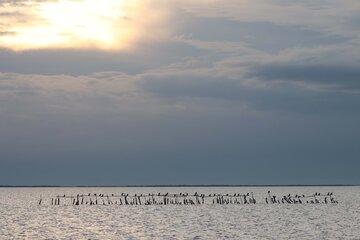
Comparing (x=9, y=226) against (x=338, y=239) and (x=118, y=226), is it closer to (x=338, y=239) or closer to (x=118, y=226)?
(x=118, y=226)

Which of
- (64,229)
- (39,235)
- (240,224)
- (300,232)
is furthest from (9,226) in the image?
(300,232)

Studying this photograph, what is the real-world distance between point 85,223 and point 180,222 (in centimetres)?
1476

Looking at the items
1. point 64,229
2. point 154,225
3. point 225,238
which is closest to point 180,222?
point 154,225

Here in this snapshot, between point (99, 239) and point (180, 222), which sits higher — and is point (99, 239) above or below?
below

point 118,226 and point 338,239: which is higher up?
point 118,226

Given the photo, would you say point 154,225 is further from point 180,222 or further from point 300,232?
point 300,232

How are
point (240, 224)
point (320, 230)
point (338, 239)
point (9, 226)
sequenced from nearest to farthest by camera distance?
1. point (338, 239)
2. point (320, 230)
3. point (9, 226)
4. point (240, 224)

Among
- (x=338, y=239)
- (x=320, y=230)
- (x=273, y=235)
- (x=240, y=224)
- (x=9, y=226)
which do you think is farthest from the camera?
(x=240, y=224)

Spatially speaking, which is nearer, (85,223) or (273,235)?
(273,235)

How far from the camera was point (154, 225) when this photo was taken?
340 feet

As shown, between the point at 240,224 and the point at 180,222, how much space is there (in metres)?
9.88

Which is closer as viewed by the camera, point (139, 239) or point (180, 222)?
point (139, 239)

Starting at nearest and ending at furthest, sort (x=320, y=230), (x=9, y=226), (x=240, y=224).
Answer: (x=320, y=230) → (x=9, y=226) → (x=240, y=224)

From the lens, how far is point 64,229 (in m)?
94.2
